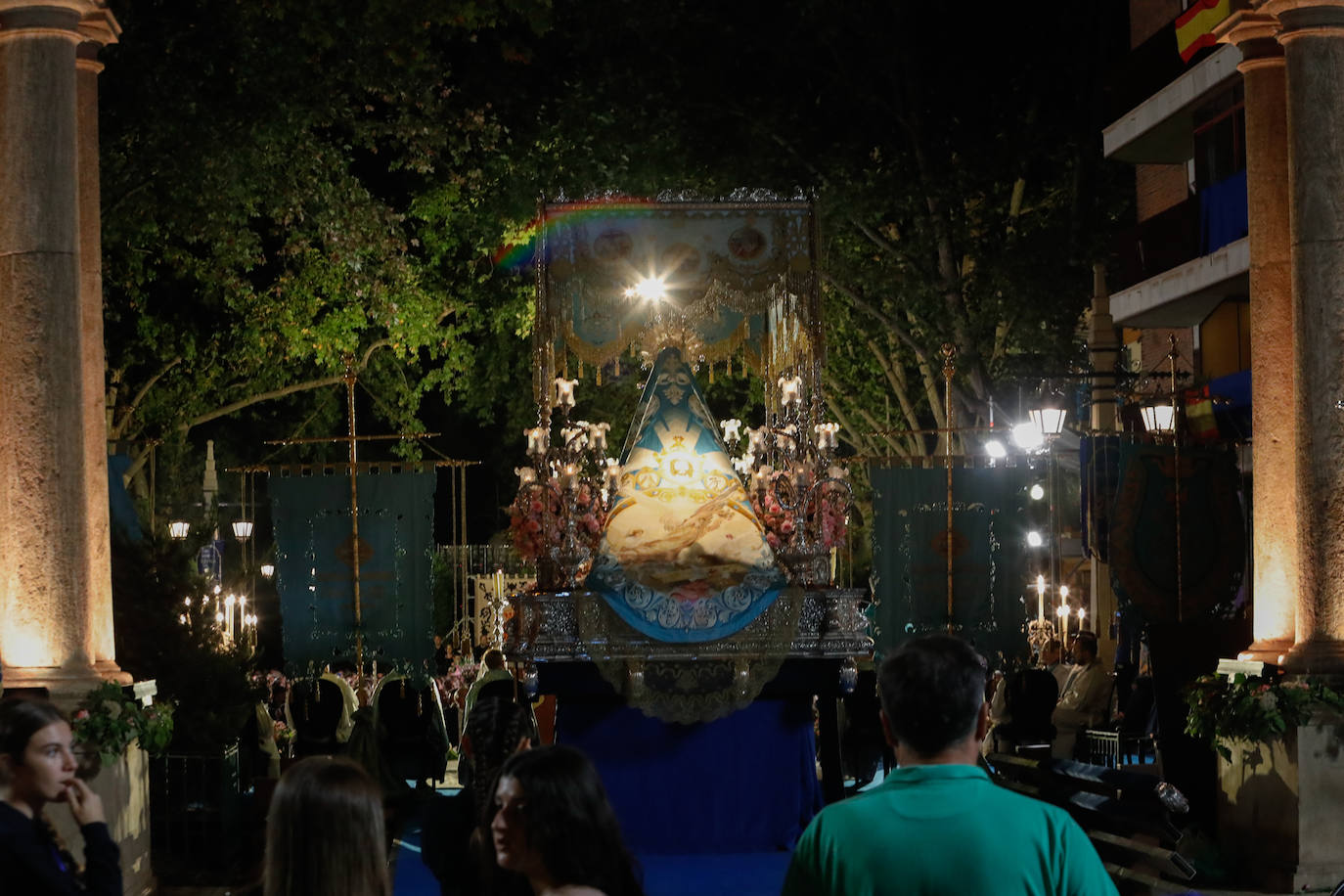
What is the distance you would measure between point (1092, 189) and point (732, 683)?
13.8 m

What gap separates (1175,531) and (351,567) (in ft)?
21.9

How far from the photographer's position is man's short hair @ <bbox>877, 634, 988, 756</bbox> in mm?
3891

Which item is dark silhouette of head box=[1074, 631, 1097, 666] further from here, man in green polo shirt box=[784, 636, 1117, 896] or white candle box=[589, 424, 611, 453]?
man in green polo shirt box=[784, 636, 1117, 896]

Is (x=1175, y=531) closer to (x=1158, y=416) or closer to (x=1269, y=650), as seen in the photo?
(x=1269, y=650)

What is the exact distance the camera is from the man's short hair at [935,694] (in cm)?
389

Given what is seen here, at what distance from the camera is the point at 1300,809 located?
11.4m

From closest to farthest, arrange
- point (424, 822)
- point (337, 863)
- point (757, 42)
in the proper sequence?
point (337, 863), point (424, 822), point (757, 42)

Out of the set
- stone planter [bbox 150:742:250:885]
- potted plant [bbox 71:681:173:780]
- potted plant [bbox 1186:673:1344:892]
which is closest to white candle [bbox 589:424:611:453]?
stone planter [bbox 150:742:250:885]

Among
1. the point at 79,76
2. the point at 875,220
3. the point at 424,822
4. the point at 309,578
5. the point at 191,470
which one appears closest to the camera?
the point at 424,822

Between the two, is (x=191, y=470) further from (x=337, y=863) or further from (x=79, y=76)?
(x=337, y=863)

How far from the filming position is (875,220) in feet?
86.2

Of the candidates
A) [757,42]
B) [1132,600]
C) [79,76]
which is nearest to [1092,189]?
[757,42]

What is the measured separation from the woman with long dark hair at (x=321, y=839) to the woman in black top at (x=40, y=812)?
1030 millimetres

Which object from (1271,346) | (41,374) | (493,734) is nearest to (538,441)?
(41,374)
